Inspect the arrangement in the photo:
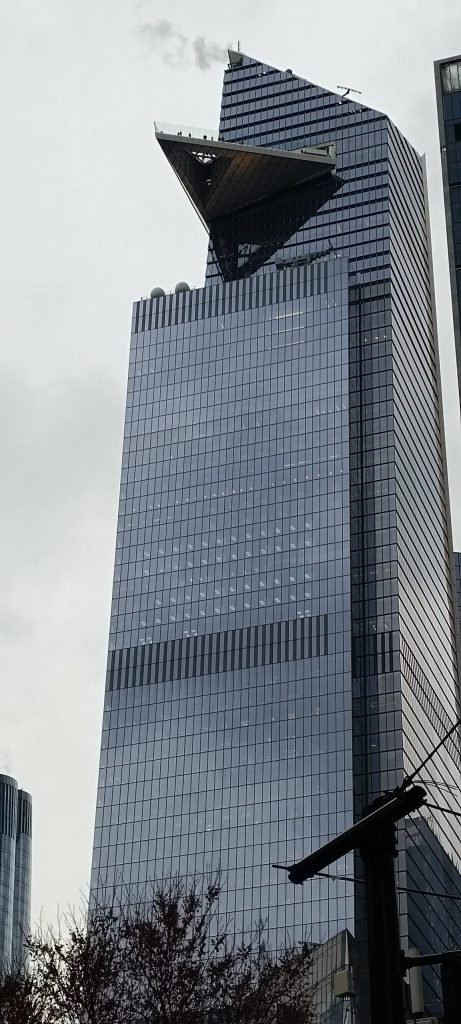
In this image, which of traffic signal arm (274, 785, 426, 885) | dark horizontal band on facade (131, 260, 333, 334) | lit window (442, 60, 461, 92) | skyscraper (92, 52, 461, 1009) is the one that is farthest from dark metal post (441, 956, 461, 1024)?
dark horizontal band on facade (131, 260, 333, 334)

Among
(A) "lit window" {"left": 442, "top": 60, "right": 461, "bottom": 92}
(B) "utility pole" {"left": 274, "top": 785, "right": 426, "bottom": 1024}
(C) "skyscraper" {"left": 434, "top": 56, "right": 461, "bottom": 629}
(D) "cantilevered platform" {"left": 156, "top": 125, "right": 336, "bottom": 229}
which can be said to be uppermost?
(D) "cantilevered platform" {"left": 156, "top": 125, "right": 336, "bottom": 229}

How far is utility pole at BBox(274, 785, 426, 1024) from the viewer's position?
1752 cm

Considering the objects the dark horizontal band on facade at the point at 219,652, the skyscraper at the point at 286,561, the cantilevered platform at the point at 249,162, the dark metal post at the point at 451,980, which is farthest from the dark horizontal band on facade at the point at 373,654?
the dark metal post at the point at 451,980

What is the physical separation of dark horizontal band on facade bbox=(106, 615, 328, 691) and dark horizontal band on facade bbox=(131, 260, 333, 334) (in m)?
43.8

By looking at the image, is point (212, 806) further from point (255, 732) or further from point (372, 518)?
point (372, 518)

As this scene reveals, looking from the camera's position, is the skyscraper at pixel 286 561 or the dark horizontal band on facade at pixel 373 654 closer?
the skyscraper at pixel 286 561

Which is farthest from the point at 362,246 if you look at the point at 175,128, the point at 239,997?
the point at 239,997

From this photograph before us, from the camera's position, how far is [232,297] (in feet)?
610

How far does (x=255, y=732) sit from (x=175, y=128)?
281ft

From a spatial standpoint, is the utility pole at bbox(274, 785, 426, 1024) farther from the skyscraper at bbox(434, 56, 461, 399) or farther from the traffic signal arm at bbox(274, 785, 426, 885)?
the skyscraper at bbox(434, 56, 461, 399)

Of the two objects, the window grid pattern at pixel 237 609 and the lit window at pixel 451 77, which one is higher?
the lit window at pixel 451 77

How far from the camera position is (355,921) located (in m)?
139

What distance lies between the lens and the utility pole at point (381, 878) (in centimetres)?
1752

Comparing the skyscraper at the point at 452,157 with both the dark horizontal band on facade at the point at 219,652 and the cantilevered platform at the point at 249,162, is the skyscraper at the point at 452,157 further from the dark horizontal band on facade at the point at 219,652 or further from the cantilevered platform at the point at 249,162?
the cantilevered platform at the point at 249,162
